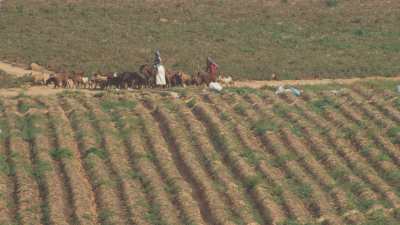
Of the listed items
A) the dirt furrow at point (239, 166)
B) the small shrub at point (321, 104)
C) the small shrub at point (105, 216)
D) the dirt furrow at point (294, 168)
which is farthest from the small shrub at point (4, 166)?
the small shrub at point (321, 104)

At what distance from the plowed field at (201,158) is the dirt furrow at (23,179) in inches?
1.4

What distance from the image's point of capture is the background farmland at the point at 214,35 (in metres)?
39.1

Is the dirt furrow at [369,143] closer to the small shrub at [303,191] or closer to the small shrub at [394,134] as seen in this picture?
the small shrub at [394,134]

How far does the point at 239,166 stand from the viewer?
23.3 meters

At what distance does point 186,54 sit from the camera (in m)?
41.5

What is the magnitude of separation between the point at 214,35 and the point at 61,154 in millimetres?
24001

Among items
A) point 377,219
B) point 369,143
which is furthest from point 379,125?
point 377,219

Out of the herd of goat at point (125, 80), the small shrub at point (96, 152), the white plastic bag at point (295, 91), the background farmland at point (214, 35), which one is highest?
the background farmland at point (214, 35)

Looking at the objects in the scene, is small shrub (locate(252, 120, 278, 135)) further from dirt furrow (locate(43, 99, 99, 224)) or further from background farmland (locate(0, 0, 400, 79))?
background farmland (locate(0, 0, 400, 79))

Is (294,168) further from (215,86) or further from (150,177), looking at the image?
(215,86)

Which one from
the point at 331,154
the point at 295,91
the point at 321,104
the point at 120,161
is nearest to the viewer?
the point at 120,161

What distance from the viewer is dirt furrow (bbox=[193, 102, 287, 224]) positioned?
2077cm

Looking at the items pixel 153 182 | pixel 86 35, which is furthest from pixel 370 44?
pixel 153 182

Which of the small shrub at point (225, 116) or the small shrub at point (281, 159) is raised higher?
the small shrub at point (225, 116)
